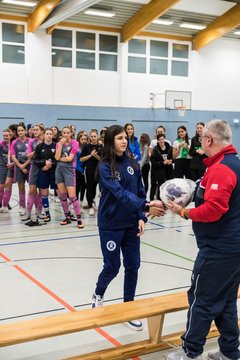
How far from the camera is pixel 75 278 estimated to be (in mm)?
5199

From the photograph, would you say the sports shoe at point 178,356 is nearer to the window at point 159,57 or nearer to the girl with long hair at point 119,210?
the girl with long hair at point 119,210

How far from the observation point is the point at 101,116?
18.8m

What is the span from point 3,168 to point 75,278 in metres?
4.62

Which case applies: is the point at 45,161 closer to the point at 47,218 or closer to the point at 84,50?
the point at 47,218

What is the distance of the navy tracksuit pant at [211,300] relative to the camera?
284 centimetres

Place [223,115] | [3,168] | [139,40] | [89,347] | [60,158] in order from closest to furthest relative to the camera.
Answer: [89,347], [60,158], [3,168], [139,40], [223,115]

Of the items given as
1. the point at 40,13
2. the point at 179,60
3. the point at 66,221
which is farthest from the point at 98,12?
the point at 66,221

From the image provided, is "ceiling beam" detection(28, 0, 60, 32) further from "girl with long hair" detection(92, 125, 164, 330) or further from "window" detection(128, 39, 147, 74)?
"girl with long hair" detection(92, 125, 164, 330)

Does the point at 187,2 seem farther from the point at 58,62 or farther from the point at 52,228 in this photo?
the point at 52,228

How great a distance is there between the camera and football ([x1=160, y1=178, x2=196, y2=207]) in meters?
3.16

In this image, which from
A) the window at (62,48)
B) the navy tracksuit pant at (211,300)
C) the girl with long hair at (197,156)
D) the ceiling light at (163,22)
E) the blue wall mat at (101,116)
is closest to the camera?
the navy tracksuit pant at (211,300)

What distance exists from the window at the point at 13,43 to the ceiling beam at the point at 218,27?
8.19 meters

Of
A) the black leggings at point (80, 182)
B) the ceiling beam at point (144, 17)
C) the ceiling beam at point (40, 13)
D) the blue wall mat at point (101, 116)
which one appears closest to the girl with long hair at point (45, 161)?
the black leggings at point (80, 182)

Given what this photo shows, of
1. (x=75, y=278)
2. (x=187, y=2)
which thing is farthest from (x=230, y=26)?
(x=75, y=278)
